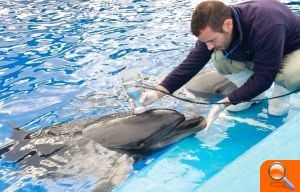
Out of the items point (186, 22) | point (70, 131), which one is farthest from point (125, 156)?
point (186, 22)

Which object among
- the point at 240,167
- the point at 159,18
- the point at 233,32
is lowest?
the point at 159,18

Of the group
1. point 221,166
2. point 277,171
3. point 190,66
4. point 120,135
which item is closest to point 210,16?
point 190,66

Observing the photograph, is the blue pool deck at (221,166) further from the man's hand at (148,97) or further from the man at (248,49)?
the man's hand at (148,97)

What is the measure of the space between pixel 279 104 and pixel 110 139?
185 cm

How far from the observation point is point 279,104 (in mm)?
4633

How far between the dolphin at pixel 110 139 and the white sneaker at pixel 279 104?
773mm

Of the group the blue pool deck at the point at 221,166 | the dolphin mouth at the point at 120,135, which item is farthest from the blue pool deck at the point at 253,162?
the dolphin mouth at the point at 120,135

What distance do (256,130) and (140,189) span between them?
Answer: 1.48 meters

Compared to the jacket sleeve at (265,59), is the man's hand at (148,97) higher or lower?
lower

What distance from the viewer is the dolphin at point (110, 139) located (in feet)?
14.3

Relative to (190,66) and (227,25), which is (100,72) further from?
(227,25)

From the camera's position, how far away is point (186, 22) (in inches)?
391

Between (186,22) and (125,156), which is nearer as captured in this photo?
(125,156)

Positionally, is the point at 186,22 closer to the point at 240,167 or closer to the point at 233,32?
the point at 233,32
